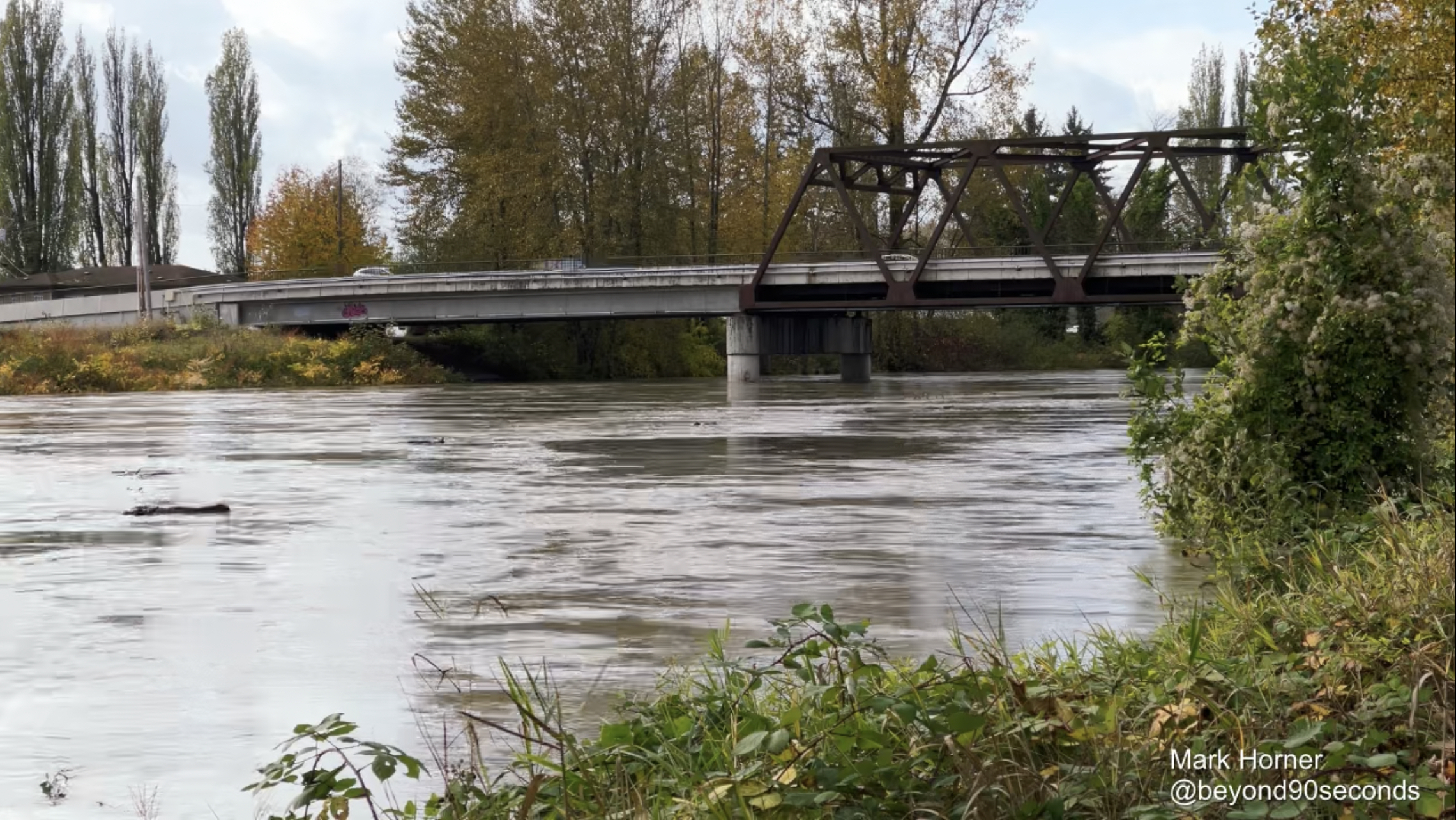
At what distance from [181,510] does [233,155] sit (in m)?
77.1

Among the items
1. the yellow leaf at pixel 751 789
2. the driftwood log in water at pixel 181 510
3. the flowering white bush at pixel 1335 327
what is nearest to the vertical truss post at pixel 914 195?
the driftwood log in water at pixel 181 510

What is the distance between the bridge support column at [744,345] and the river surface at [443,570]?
35.5 m

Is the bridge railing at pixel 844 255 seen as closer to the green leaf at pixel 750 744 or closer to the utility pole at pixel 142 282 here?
the utility pole at pixel 142 282

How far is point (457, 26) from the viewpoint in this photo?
6750 centimetres

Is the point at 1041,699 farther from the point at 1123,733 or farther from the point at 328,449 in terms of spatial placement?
the point at 328,449

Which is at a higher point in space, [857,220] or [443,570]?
[857,220]

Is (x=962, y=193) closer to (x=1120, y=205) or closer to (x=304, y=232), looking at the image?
(x=1120, y=205)

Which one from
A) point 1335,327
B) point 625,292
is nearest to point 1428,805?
point 1335,327

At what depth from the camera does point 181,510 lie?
13.0 m

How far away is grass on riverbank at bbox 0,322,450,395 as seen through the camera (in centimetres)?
4900

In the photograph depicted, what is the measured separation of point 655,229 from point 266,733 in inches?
2487

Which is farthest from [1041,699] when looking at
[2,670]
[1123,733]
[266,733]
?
[2,670]

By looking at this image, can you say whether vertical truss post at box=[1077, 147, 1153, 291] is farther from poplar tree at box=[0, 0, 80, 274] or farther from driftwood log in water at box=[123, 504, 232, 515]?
poplar tree at box=[0, 0, 80, 274]

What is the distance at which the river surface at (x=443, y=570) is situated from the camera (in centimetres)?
590
